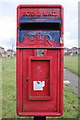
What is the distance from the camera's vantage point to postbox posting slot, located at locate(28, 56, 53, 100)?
306cm

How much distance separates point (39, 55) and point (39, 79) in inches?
14.7

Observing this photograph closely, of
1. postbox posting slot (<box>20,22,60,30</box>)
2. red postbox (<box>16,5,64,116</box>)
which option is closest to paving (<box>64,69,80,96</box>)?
red postbox (<box>16,5,64,116</box>)

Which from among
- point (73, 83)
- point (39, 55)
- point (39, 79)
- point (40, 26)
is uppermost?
point (40, 26)

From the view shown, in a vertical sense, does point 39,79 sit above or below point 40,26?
below

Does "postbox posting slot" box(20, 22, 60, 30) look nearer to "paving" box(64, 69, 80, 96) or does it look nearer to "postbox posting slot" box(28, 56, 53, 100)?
"postbox posting slot" box(28, 56, 53, 100)

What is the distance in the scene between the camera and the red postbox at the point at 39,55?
303 centimetres

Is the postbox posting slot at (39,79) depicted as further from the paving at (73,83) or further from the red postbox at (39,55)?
the paving at (73,83)

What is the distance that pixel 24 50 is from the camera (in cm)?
307

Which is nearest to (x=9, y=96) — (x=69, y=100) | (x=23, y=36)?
(x=69, y=100)

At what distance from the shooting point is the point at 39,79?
307 cm

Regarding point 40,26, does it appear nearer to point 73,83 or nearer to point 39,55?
point 39,55

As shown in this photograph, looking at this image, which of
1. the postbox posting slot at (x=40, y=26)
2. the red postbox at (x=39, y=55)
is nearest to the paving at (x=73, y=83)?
the red postbox at (x=39, y=55)

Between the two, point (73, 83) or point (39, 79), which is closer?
point (39, 79)

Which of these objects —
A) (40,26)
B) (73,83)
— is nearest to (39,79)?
(40,26)
